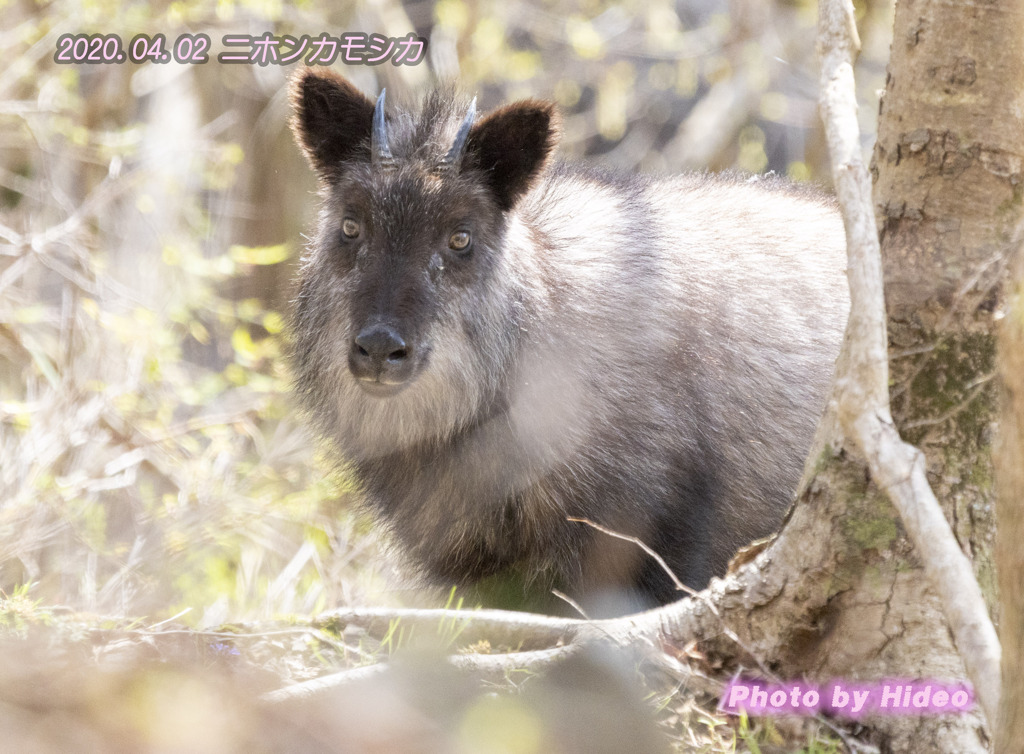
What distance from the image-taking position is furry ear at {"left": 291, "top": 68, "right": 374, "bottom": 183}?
4438 millimetres

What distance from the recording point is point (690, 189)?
5.12 metres

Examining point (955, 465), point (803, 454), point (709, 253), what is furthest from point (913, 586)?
point (709, 253)

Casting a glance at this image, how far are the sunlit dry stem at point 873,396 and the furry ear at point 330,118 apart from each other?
2.15m

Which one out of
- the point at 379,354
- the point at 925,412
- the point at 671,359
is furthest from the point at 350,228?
the point at 925,412

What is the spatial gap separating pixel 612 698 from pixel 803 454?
196 centimetres

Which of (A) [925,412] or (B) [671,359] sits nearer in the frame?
(A) [925,412]

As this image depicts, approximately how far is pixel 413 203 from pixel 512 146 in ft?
1.57

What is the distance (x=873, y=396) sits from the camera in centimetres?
251

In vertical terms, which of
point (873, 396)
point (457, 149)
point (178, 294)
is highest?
point (457, 149)

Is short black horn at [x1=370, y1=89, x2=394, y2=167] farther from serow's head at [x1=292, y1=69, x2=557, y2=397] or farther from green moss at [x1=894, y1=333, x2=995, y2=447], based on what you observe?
green moss at [x1=894, y1=333, x2=995, y2=447]

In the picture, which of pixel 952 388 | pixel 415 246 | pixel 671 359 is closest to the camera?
pixel 952 388

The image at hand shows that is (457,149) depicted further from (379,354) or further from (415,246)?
(379,354)

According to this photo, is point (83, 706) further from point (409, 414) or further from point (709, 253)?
point (709, 253)

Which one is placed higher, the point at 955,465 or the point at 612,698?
the point at 955,465
